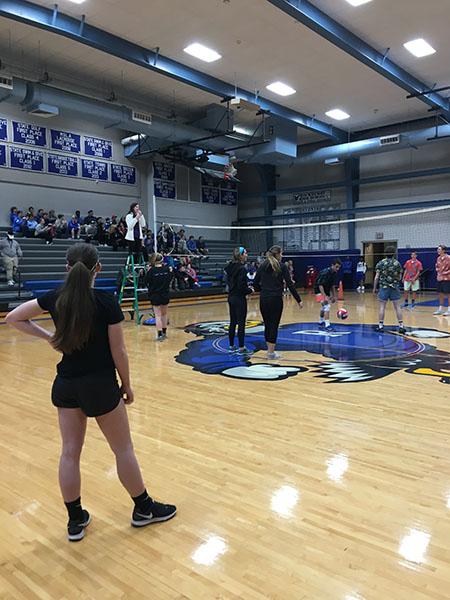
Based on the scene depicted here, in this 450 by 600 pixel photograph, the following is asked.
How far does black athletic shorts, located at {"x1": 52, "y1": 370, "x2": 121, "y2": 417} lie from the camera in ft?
7.80

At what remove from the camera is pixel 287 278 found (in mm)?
6820

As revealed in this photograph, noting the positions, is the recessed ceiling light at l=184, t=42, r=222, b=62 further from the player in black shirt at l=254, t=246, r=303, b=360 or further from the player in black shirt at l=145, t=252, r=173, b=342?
the player in black shirt at l=254, t=246, r=303, b=360

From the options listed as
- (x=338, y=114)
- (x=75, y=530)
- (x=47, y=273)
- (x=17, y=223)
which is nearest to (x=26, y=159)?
(x=17, y=223)

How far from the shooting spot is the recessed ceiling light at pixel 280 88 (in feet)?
51.7

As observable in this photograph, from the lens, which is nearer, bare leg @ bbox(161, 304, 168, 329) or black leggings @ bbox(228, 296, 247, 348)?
black leggings @ bbox(228, 296, 247, 348)

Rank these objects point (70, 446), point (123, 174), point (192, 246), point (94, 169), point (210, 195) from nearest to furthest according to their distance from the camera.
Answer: point (70, 446)
point (94, 169)
point (192, 246)
point (123, 174)
point (210, 195)

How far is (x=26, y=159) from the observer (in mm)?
17750

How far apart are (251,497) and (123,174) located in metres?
19.7

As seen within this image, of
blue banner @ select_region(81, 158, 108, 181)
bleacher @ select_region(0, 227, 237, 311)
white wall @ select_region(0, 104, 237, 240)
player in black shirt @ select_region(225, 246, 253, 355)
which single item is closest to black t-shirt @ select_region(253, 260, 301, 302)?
player in black shirt @ select_region(225, 246, 253, 355)

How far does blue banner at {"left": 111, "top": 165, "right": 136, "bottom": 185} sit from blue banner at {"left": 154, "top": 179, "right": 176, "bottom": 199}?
4.48ft

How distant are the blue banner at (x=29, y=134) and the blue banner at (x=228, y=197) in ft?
34.3

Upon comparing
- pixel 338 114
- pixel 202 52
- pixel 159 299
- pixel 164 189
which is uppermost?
pixel 338 114

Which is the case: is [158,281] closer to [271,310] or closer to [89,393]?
[271,310]

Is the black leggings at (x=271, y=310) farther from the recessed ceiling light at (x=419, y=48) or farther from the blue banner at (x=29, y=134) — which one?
the blue banner at (x=29, y=134)
